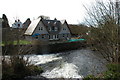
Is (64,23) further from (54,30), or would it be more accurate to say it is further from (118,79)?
(118,79)

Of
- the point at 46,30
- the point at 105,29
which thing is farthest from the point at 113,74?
the point at 46,30

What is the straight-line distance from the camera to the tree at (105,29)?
5500 mm

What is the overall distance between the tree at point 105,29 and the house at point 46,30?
67.2 feet

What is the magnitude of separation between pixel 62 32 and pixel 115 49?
2609 centimetres

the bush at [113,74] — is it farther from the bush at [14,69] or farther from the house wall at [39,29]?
the house wall at [39,29]

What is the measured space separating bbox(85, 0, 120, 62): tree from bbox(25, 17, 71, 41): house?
67.2 ft

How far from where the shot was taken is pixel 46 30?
2755 cm

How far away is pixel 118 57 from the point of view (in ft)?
19.2

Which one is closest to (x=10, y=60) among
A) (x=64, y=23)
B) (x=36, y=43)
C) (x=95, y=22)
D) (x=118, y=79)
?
(x=95, y=22)

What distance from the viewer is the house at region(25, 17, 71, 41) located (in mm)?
25656

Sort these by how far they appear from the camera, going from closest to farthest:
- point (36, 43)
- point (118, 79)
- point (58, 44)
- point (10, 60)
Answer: point (118, 79), point (10, 60), point (36, 43), point (58, 44)

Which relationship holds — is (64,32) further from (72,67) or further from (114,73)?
(114,73)

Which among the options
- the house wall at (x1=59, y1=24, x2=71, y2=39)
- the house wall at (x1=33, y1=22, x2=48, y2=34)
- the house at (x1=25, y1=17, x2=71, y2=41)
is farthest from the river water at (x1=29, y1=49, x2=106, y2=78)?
the house wall at (x1=59, y1=24, x2=71, y2=39)

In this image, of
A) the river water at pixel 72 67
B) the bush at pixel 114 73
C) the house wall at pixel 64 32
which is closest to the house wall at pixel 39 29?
the house wall at pixel 64 32
